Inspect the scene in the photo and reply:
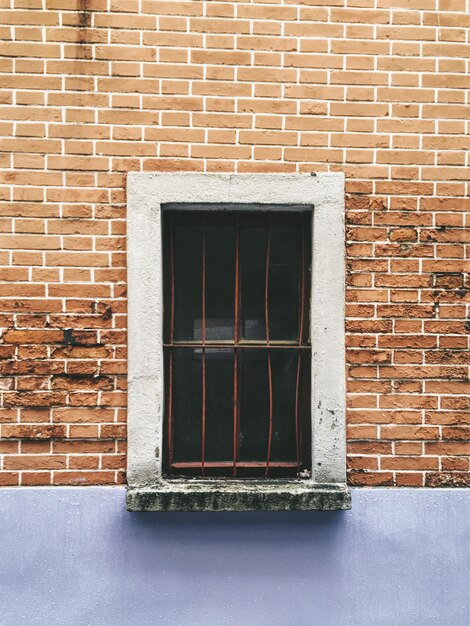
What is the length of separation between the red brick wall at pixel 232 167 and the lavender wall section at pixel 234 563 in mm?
188

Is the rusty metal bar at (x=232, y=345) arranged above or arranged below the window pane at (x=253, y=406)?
above

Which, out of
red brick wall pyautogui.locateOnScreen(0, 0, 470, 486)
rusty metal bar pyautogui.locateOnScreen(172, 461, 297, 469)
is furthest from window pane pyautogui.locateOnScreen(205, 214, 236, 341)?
rusty metal bar pyautogui.locateOnScreen(172, 461, 297, 469)

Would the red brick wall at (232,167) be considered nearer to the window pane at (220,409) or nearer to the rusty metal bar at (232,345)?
A: the rusty metal bar at (232,345)

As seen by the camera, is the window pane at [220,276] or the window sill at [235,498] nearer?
the window sill at [235,498]

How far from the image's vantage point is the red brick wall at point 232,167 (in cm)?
303

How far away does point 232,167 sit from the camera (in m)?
3.06

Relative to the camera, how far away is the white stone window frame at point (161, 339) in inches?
118

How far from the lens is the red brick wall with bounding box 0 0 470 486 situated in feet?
9.93

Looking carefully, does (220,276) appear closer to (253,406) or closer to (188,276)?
(188,276)

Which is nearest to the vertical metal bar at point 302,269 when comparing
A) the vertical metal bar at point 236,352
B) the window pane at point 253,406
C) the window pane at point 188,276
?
the window pane at point 253,406

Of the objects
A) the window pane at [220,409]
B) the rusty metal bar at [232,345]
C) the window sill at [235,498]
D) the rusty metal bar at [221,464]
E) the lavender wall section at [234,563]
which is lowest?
the lavender wall section at [234,563]

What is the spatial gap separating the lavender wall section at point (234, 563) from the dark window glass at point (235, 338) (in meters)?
0.35

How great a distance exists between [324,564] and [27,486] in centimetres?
170

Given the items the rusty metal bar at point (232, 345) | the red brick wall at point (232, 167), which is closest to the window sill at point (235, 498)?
the red brick wall at point (232, 167)
